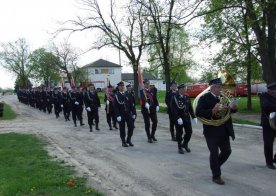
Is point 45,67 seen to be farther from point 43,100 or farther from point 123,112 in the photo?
point 123,112

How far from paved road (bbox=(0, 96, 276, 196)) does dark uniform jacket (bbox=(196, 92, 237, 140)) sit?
0.86m

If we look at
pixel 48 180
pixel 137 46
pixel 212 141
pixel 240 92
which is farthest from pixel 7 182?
pixel 240 92

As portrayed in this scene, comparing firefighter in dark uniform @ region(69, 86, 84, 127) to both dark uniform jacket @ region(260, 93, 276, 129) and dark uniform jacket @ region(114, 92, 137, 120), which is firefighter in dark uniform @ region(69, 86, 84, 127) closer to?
dark uniform jacket @ region(114, 92, 137, 120)

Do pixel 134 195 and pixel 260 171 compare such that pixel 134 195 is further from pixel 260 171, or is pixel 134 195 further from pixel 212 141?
pixel 260 171

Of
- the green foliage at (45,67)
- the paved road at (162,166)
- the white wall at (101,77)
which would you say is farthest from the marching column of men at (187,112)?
the white wall at (101,77)

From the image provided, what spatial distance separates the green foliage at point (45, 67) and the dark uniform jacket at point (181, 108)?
52.5 metres

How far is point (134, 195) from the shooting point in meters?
6.69

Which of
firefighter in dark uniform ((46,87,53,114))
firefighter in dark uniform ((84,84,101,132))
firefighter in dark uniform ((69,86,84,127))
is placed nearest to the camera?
firefighter in dark uniform ((84,84,101,132))

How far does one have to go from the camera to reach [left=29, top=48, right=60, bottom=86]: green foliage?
6269cm

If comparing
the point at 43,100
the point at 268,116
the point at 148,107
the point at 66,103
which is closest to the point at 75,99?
the point at 66,103

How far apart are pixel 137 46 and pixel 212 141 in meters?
26.3

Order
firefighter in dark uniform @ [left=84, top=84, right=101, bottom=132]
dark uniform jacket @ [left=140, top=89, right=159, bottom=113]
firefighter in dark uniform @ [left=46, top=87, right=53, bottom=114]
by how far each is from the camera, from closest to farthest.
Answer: dark uniform jacket @ [left=140, top=89, right=159, bottom=113] → firefighter in dark uniform @ [left=84, top=84, right=101, bottom=132] → firefighter in dark uniform @ [left=46, top=87, right=53, bottom=114]

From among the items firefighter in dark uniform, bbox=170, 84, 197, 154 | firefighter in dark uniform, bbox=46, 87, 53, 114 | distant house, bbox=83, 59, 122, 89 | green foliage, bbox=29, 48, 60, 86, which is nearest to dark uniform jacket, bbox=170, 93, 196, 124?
firefighter in dark uniform, bbox=170, 84, 197, 154

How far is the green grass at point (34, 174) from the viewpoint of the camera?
22.8 ft
